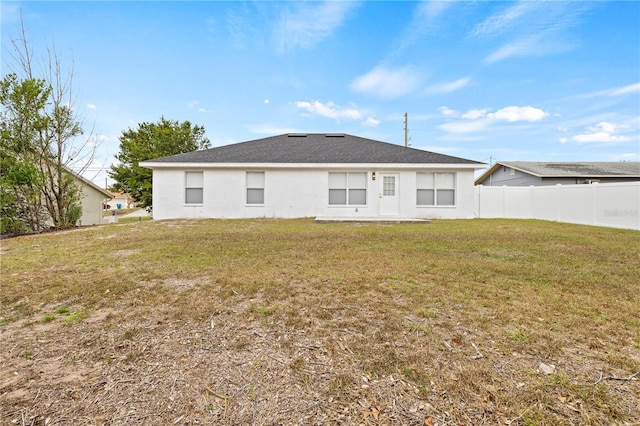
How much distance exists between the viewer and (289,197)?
1245 centimetres

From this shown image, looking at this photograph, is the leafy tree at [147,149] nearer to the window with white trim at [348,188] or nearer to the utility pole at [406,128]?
the window with white trim at [348,188]

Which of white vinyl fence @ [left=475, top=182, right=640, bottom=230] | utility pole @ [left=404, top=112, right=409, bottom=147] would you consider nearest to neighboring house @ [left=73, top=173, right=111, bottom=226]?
white vinyl fence @ [left=475, top=182, right=640, bottom=230]

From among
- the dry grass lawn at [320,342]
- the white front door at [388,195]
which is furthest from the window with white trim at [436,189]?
the dry grass lawn at [320,342]

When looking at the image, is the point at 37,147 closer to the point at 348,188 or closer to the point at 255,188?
the point at 255,188

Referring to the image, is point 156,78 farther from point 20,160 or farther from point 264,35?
point 20,160

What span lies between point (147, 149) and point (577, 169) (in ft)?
102

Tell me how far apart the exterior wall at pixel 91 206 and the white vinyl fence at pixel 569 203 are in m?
20.2

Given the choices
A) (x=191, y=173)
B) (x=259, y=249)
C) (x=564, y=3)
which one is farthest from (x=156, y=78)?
(x=564, y=3)

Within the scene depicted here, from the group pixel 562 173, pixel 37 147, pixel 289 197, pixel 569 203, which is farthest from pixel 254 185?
pixel 562 173

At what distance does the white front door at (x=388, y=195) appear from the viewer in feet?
40.5

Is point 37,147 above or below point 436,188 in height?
above

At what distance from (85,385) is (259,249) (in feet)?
13.6

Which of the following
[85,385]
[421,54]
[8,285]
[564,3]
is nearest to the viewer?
[85,385]

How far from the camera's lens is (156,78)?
13648 millimetres
